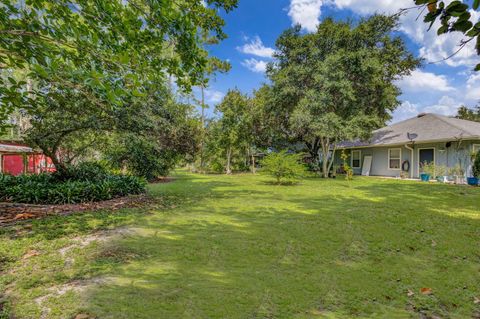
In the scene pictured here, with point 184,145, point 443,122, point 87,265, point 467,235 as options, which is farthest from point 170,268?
point 443,122

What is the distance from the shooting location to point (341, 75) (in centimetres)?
1547

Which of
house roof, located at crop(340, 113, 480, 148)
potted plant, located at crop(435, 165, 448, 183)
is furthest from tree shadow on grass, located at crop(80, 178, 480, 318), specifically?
house roof, located at crop(340, 113, 480, 148)

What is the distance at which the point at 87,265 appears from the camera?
132 inches

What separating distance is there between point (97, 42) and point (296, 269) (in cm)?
377

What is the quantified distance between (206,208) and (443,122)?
17044mm

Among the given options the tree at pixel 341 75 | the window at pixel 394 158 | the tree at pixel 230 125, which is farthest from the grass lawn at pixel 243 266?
the tree at pixel 230 125

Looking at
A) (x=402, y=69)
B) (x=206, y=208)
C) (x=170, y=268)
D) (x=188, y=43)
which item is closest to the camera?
(x=170, y=268)

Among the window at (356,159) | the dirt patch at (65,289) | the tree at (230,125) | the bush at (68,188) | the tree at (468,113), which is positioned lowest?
the dirt patch at (65,289)

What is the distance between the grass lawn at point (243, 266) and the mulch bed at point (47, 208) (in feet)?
2.24

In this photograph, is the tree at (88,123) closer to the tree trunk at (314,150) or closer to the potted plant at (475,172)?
the potted plant at (475,172)

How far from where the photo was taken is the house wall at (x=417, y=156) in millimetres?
14203

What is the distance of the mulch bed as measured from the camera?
5.73m

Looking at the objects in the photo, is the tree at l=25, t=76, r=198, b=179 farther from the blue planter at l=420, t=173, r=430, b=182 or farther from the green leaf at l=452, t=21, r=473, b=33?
the blue planter at l=420, t=173, r=430, b=182

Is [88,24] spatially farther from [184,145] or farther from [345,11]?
[345,11]
